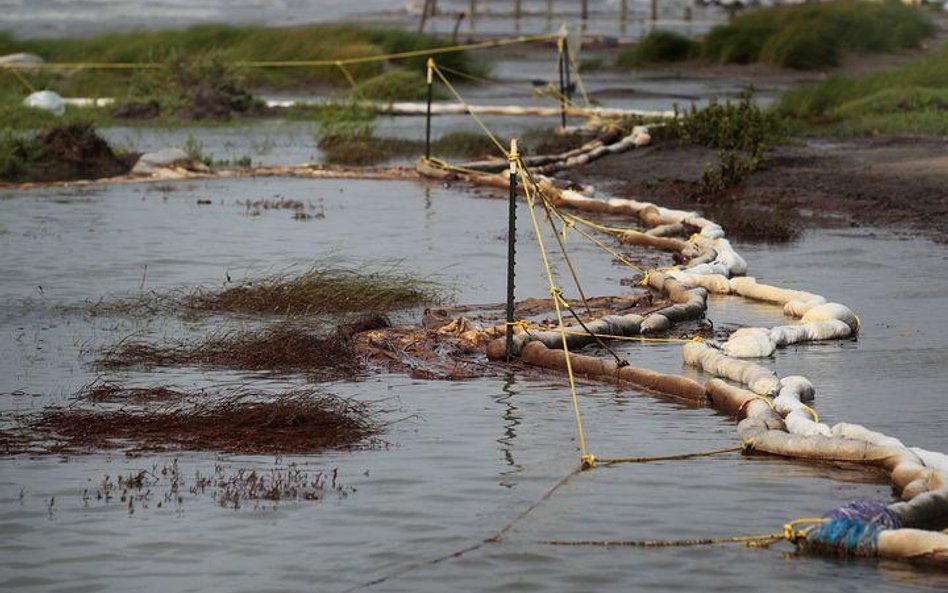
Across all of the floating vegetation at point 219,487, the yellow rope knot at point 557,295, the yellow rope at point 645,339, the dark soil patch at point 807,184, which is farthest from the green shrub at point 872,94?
the floating vegetation at point 219,487

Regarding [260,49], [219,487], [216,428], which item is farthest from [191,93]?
[219,487]

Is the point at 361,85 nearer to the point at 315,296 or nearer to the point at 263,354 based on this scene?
the point at 315,296

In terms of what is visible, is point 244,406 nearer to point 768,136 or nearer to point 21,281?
point 21,281

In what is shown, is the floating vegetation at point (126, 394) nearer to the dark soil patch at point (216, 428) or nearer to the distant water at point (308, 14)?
the dark soil patch at point (216, 428)

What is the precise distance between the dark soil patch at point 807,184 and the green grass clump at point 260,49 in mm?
16082

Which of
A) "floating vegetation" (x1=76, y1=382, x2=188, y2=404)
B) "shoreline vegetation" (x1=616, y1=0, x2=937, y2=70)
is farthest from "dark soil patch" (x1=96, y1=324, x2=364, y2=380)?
"shoreline vegetation" (x1=616, y1=0, x2=937, y2=70)

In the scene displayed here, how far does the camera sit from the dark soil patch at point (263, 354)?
1163 cm

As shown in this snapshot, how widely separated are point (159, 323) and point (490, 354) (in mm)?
2885

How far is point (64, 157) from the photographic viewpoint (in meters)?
25.0

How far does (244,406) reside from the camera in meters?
10.1

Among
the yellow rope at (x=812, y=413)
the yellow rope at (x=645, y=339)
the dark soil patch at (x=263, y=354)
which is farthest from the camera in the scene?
the yellow rope at (x=645, y=339)

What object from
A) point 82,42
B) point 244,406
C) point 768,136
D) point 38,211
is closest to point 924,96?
point 768,136

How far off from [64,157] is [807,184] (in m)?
10.2

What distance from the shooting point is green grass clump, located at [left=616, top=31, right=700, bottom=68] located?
152 feet
